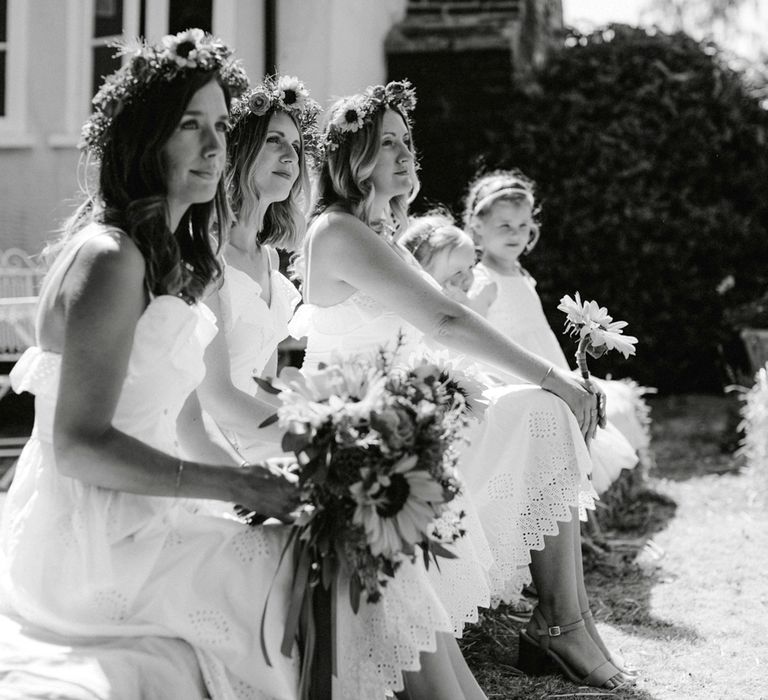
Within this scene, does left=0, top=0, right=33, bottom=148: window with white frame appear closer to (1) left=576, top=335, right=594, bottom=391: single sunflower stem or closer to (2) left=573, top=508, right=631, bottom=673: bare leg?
(1) left=576, top=335, right=594, bottom=391: single sunflower stem

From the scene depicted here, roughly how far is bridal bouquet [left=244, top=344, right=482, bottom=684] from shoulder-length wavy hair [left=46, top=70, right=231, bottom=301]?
39cm

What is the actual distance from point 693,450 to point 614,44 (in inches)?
156

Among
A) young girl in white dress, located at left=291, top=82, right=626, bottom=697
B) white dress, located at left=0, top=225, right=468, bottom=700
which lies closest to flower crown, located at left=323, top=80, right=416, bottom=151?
young girl in white dress, located at left=291, top=82, right=626, bottom=697

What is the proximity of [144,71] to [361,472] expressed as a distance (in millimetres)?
1069

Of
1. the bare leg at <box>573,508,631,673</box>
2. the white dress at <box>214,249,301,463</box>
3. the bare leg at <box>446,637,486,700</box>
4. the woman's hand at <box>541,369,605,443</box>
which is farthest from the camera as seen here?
the bare leg at <box>573,508,631,673</box>

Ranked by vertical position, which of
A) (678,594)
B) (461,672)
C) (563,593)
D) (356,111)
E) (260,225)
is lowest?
(678,594)

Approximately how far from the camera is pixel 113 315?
221 centimetres

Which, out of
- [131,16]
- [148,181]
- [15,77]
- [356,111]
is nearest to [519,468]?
[356,111]

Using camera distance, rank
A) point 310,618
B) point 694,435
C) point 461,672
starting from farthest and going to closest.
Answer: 1. point 694,435
2. point 461,672
3. point 310,618

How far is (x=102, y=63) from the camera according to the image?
8.09 metres

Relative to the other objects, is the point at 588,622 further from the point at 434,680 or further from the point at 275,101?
the point at 275,101

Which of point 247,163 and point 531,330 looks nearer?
point 247,163

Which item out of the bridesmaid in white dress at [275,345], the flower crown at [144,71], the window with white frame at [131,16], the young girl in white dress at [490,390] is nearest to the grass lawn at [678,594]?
the young girl in white dress at [490,390]

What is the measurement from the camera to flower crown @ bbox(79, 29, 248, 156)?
7.97 feet
